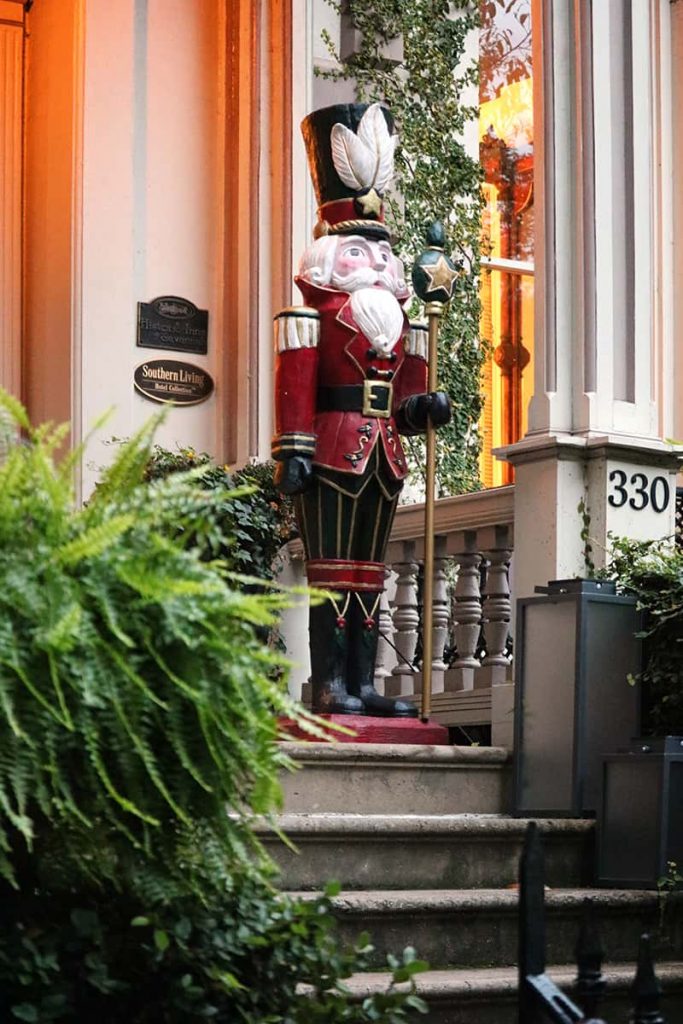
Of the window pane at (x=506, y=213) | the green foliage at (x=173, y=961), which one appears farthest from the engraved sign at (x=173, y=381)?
the green foliage at (x=173, y=961)

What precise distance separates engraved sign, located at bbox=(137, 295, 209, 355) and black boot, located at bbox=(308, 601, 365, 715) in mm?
Answer: 3059

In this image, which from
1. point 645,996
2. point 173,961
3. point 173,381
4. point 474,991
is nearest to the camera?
point 645,996

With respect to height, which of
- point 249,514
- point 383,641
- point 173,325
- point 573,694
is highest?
point 173,325

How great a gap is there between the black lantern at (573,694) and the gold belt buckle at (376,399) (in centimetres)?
74

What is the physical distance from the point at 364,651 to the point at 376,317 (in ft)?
3.44

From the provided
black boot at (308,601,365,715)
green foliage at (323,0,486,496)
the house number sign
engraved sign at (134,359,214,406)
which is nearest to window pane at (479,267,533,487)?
green foliage at (323,0,486,496)

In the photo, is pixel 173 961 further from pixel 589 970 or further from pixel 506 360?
pixel 506 360

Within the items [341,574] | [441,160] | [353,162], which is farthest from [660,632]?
[441,160]

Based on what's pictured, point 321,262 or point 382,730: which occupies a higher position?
point 321,262

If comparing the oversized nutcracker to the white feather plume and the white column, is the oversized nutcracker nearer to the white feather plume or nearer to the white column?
the white feather plume

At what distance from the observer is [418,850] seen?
5.01m

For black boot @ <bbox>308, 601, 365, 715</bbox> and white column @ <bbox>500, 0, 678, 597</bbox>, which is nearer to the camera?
black boot @ <bbox>308, 601, 365, 715</bbox>

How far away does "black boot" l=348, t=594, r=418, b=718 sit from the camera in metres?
5.82

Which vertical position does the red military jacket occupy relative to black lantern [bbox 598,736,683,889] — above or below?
above
